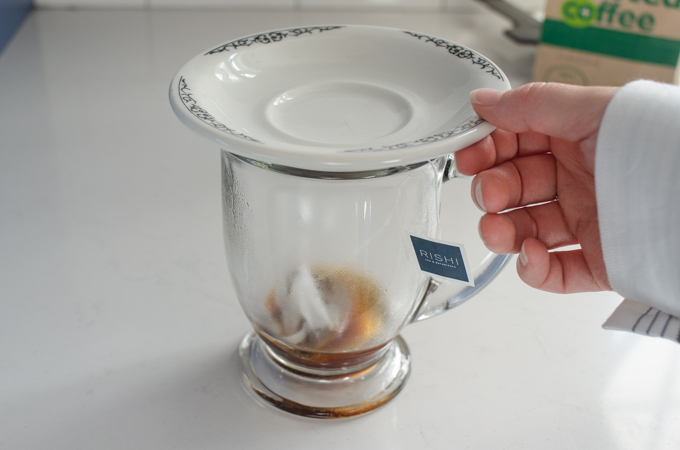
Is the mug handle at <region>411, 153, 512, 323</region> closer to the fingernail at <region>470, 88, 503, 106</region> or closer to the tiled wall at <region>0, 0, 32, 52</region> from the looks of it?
the fingernail at <region>470, 88, 503, 106</region>

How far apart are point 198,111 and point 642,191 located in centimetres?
26

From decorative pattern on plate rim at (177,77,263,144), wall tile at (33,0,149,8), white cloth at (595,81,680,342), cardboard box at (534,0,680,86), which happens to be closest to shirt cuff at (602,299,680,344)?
white cloth at (595,81,680,342)

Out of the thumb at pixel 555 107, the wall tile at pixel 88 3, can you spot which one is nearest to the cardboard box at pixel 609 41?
the thumb at pixel 555 107

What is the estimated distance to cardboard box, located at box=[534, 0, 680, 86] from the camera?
838 millimetres

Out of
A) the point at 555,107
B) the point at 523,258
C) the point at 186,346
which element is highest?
the point at 555,107

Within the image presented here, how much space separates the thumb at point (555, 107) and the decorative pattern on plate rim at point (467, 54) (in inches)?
1.2

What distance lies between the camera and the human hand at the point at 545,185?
0.38 m

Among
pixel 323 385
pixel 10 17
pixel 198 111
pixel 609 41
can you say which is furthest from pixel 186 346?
pixel 10 17

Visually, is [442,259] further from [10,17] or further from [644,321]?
[10,17]

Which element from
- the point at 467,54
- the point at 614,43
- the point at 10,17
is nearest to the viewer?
the point at 467,54

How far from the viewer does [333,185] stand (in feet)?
1.13

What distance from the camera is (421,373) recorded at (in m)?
0.48

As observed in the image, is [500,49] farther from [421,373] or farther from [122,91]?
[421,373]

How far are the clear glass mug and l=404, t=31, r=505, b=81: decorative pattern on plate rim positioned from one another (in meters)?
0.07
